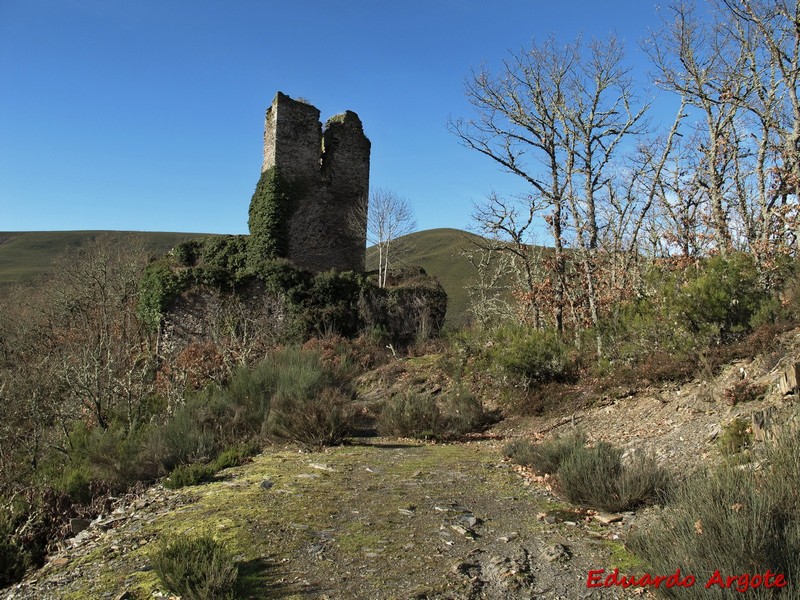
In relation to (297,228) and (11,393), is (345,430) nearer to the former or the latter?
(11,393)

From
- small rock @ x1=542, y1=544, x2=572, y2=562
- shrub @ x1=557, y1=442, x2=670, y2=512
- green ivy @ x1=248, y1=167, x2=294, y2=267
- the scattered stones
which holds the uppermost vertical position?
green ivy @ x1=248, y1=167, x2=294, y2=267

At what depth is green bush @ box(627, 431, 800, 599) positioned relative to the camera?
2.83m

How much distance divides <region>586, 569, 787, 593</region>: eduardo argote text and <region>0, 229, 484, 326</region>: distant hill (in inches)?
1760

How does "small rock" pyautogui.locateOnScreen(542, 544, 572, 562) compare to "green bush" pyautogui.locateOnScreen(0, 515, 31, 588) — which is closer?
"small rock" pyautogui.locateOnScreen(542, 544, 572, 562)

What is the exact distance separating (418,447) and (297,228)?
697 inches

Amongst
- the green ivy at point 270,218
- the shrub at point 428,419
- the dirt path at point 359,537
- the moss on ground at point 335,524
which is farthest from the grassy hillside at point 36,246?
the dirt path at point 359,537

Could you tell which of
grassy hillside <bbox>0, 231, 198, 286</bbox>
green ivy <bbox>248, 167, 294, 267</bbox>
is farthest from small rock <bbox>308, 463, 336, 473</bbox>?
grassy hillside <bbox>0, 231, 198, 286</bbox>

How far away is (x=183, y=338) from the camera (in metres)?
21.0

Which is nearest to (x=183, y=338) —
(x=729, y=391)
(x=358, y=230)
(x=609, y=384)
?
(x=358, y=230)

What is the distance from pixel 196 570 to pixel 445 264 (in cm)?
6580

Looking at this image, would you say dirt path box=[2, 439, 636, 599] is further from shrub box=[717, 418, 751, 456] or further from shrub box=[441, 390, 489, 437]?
shrub box=[441, 390, 489, 437]

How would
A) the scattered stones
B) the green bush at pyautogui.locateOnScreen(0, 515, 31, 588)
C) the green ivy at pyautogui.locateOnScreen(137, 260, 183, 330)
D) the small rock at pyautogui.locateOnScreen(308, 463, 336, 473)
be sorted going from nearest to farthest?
the scattered stones → the green bush at pyautogui.locateOnScreen(0, 515, 31, 588) → the small rock at pyautogui.locateOnScreen(308, 463, 336, 473) → the green ivy at pyautogui.locateOnScreen(137, 260, 183, 330)

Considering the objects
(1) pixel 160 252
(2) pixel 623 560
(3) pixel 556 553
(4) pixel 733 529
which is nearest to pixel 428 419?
(3) pixel 556 553

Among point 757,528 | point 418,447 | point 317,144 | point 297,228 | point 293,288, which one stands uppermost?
point 317,144
